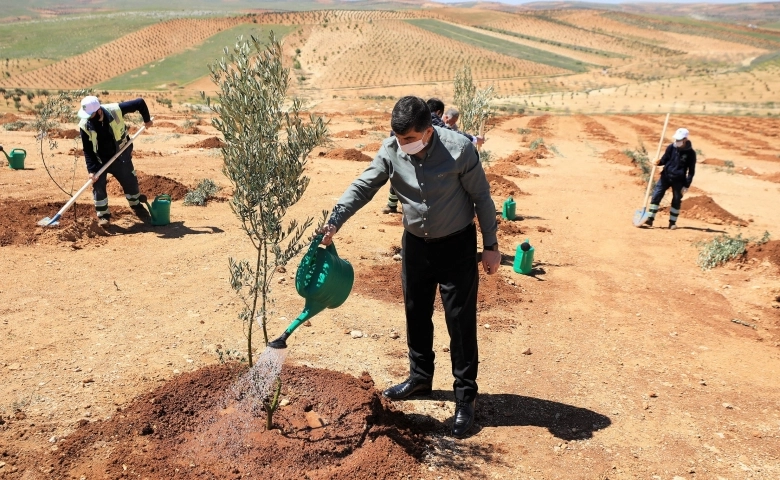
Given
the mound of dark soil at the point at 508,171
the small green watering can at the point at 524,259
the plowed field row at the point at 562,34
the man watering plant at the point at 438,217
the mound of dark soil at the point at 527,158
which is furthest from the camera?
the plowed field row at the point at 562,34

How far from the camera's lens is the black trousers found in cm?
359

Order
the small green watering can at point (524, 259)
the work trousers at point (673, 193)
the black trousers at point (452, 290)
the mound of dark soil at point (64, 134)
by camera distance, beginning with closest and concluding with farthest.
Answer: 1. the black trousers at point (452, 290)
2. the small green watering can at point (524, 259)
3. the work trousers at point (673, 193)
4. the mound of dark soil at point (64, 134)

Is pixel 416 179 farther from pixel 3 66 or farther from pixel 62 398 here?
pixel 3 66

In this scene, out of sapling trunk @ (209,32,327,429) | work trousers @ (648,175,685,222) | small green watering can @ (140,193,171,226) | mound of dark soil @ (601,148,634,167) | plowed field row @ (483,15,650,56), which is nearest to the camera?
sapling trunk @ (209,32,327,429)

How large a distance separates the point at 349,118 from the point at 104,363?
78.4ft

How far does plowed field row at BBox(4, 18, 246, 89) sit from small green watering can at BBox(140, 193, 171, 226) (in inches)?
1765

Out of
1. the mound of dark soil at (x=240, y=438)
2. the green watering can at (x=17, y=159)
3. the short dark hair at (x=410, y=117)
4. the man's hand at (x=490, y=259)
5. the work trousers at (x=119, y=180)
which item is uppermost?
the short dark hair at (x=410, y=117)

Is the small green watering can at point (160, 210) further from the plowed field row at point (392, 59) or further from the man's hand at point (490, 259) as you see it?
the plowed field row at point (392, 59)

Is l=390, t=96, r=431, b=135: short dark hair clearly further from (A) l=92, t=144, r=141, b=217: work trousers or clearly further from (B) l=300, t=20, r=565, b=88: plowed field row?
(B) l=300, t=20, r=565, b=88: plowed field row

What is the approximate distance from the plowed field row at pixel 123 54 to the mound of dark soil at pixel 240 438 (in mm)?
49681

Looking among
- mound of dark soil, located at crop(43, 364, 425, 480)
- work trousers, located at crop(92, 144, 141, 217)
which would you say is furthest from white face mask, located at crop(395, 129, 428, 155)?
work trousers, located at crop(92, 144, 141, 217)

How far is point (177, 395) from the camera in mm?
3855

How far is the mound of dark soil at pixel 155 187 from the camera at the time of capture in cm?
984

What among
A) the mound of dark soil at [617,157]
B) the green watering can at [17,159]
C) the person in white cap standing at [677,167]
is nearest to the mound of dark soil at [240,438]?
the person in white cap standing at [677,167]
